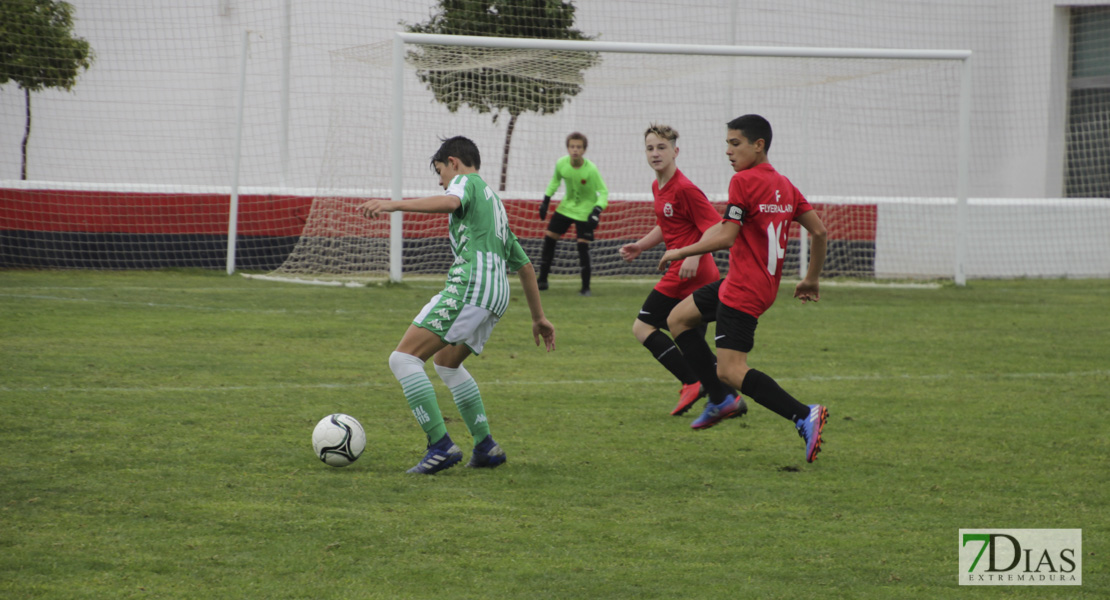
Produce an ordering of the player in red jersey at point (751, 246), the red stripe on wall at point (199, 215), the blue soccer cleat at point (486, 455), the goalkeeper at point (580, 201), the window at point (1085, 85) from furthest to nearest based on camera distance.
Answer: the window at point (1085, 85), the red stripe on wall at point (199, 215), the goalkeeper at point (580, 201), the player in red jersey at point (751, 246), the blue soccer cleat at point (486, 455)

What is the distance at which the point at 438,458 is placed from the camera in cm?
487

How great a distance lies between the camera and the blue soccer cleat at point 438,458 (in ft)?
15.9

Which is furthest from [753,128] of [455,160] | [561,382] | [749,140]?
[561,382]

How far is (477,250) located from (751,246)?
55.5 inches

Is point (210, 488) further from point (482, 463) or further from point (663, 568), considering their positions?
point (663, 568)

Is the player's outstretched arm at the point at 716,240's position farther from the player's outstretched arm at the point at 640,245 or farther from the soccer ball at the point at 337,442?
the soccer ball at the point at 337,442

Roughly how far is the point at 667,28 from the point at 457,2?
7.62 m

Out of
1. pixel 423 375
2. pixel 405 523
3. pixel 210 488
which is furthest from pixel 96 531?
pixel 423 375

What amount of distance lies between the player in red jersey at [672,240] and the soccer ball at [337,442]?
87.4 inches

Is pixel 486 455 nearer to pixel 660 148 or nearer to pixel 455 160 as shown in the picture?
pixel 455 160

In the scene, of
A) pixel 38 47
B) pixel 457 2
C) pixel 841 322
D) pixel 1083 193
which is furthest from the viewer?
pixel 1083 193

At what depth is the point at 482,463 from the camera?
504cm

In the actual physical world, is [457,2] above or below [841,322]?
above

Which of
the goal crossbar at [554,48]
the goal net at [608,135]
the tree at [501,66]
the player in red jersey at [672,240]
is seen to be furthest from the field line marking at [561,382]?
the tree at [501,66]
